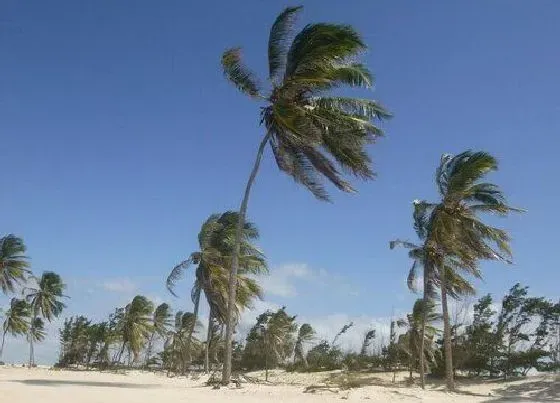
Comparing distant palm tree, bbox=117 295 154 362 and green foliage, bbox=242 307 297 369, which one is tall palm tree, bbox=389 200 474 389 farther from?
distant palm tree, bbox=117 295 154 362

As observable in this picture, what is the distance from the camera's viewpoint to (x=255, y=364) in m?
63.6

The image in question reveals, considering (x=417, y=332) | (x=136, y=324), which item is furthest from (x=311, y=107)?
(x=136, y=324)

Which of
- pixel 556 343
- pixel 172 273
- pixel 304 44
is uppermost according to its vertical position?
pixel 304 44

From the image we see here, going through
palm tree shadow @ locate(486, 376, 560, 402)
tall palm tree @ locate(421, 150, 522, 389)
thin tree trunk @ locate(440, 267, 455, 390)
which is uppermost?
Result: tall palm tree @ locate(421, 150, 522, 389)

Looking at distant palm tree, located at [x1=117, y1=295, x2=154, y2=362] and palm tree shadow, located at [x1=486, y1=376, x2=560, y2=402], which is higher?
distant palm tree, located at [x1=117, y1=295, x2=154, y2=362]

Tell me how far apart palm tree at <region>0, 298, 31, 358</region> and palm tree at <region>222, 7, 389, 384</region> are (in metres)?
52.4

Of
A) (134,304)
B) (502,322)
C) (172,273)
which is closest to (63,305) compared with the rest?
(134,304)

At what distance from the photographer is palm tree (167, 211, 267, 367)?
31094 millimetres

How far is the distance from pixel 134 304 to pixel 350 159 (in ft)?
154

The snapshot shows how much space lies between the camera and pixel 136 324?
2375 inches

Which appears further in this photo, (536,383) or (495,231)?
(536,383)

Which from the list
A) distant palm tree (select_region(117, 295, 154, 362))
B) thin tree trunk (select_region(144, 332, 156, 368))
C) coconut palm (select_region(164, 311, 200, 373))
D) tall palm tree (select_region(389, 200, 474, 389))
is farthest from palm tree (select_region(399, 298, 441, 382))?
thin tree trunk (select_region(144, 332, 156, 368))

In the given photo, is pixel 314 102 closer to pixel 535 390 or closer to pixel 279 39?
pixel 279 39

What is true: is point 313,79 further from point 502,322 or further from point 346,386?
point 502,322
